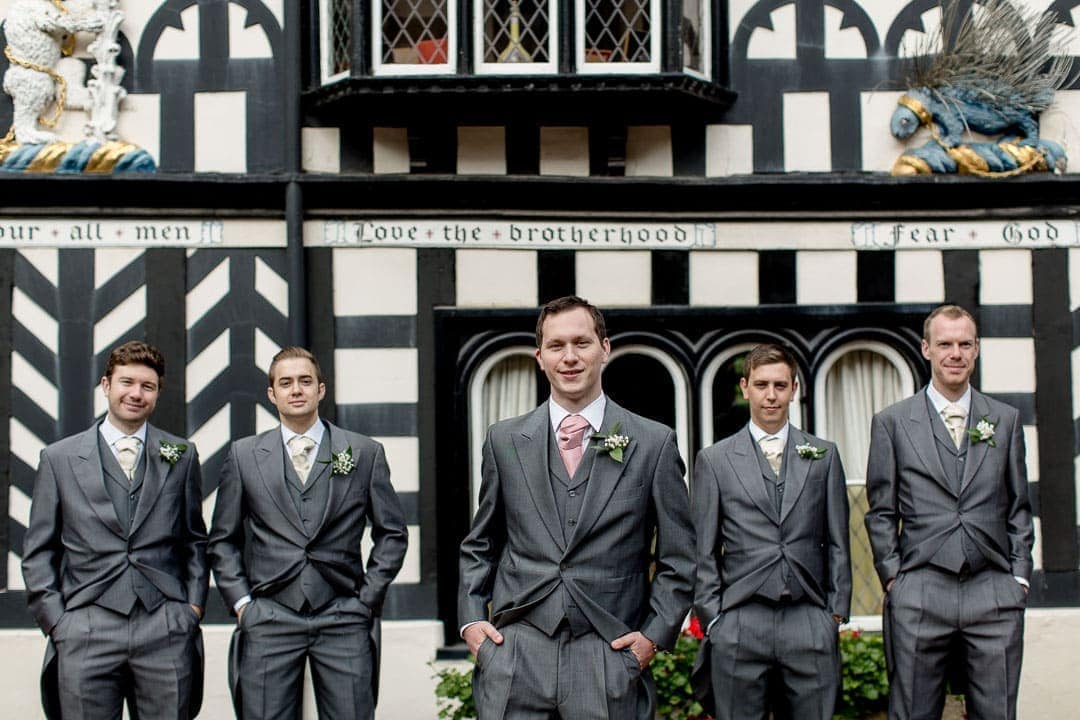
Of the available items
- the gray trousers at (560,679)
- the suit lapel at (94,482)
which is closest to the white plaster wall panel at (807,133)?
the gray trousers at (560,679)

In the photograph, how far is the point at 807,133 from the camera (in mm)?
8719

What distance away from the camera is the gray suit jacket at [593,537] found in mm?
4852

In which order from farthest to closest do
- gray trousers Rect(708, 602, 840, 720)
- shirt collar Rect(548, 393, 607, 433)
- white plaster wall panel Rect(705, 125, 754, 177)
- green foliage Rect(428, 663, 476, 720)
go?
1. white plaster wall panel Rect(705, 125, 754, 177)
2. green foliage Rect(428, 663, 476, 720)
3. gray trousers Rect(708, 602, 840, 720)
4. shirt collar Rect(548, 393, 607, 433)

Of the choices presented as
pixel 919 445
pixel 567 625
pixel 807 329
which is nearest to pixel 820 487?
pixel 919 445

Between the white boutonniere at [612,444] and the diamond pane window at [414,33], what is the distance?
166 inches

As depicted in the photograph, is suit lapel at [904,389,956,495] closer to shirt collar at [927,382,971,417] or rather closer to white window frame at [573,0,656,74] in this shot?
shirt collar at [927,382,971,417]

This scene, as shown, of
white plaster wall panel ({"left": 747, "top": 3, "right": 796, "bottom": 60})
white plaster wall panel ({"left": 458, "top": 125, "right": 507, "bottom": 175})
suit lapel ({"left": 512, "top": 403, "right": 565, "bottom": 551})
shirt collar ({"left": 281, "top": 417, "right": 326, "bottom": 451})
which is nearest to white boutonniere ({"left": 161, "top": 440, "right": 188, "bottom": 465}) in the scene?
shirt collar ({"left": 281, "top": 417, "right": 326, "bottom": 451})

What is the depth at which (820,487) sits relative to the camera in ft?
19.5

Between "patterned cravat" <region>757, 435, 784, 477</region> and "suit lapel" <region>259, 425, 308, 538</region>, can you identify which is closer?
"suit lapel" <region>259, 425, 308, 538</region>

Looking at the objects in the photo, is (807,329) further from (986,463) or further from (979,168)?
(986,463)

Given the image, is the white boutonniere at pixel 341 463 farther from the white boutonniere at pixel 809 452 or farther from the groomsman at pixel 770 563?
the white boutonniere at pixel 809 452

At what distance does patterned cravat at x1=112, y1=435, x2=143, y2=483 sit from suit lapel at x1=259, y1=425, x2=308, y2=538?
1.81 feet

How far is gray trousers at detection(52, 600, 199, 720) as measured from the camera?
5.77 meters

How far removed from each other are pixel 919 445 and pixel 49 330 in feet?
17.7
